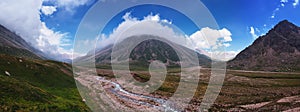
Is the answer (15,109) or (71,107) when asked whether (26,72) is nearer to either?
(71,107)

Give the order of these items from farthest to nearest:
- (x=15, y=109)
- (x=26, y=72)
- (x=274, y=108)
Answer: (x=26, y=72), (x=274, y=108), (x=15, y=109)

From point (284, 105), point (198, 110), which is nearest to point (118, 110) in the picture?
point (198, 110)

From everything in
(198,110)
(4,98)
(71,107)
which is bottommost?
(198,110)

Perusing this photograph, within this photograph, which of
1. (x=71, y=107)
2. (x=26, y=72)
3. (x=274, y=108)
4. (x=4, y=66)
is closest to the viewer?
(x=71, y=107)

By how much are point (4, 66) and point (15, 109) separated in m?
34.5

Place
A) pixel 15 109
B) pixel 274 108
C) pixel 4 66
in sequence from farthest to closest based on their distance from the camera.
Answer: pixel 4 66 < pixel 274 108 < pixel 15 109

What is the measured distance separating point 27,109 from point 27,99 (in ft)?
16.3

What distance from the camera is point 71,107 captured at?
4334cm

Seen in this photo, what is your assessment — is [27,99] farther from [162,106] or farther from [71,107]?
[162,106]

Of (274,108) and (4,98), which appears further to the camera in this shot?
(274,108)

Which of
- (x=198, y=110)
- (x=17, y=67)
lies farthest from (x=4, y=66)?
(x=198, y=110)

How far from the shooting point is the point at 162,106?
63.6 meters

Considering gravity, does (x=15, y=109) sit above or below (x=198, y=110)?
above

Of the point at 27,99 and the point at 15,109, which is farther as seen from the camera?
the point at 27,99
